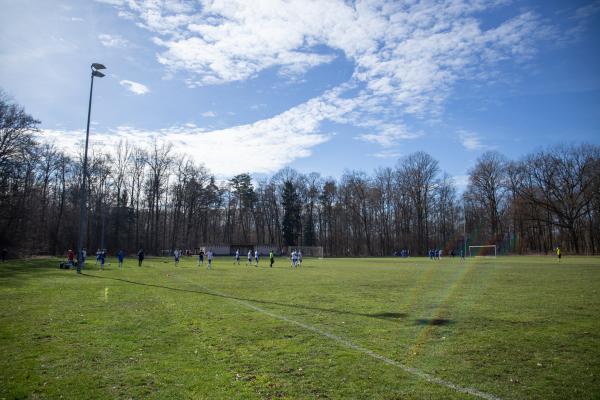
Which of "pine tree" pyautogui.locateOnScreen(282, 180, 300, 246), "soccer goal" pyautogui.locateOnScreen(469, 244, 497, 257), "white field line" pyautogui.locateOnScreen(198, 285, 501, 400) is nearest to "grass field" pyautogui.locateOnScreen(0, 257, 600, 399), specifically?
"white field line" pyautogui.locateOnScreen(198, 285, 501, 400)

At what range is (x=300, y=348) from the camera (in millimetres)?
7742

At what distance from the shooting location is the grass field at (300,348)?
18.2 ft

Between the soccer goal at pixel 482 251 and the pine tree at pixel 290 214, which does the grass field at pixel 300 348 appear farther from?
the pine tree at pixel 290 214

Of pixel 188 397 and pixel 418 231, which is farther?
pixel 418 231

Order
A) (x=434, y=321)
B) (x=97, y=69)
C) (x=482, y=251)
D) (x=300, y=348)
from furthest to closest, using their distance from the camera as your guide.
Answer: (x=482, y=251)
(x=97, y=69)
(x=434, y=321)
(x=300, y=348)

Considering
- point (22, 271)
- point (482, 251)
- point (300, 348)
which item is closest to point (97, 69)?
point (22, 271)

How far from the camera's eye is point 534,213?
73.2 metres

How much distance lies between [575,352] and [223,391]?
22.5 feet

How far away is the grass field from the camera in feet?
18.2

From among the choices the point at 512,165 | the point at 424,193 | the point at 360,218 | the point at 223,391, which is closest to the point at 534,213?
the point at 512,165

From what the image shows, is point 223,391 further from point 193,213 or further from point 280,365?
point 193,213

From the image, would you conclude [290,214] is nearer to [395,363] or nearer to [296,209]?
[296,209]

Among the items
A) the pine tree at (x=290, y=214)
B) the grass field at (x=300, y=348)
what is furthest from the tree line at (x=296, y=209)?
the grass field at (x=300, y=348)

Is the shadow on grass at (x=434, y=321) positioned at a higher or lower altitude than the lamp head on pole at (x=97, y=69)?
lower
